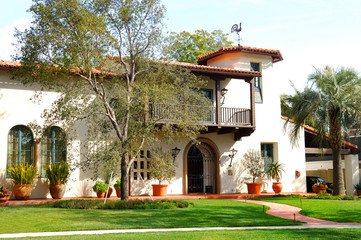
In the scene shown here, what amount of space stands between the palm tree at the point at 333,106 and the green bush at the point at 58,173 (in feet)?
35.9

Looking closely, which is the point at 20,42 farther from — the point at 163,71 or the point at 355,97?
the point at 355,97

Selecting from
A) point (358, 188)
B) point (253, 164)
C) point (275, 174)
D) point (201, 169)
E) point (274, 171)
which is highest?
point (253, 164)

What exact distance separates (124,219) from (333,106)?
12829 millimetres

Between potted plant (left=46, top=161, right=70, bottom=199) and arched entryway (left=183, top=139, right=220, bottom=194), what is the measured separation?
6.61 m

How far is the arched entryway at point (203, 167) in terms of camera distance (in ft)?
72.6

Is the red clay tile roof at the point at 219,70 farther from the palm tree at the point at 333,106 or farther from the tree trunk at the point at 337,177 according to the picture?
the tree trunk at the point at 337,177

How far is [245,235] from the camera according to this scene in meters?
10.0

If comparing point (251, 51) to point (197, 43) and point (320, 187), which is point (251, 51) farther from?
point (197, 43)

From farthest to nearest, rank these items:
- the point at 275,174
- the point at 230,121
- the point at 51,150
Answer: the point at 275,174 → the point at 230,121 → the point at 51,150

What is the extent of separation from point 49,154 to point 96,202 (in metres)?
4.39

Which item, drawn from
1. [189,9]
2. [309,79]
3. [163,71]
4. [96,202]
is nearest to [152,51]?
[163,71]

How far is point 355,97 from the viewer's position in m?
20.5

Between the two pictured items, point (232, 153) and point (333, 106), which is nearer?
point (333, 106)

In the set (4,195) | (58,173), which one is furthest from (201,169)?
(4,195)
